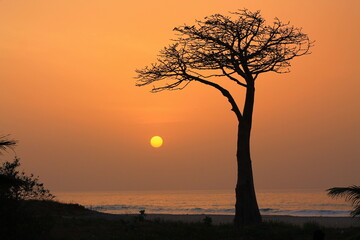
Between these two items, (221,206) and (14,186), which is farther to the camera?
(221,206)

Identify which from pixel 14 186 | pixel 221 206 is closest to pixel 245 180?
pixel 14 186

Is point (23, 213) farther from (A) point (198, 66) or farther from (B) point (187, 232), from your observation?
(A) point (198, 66)

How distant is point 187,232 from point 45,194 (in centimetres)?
1038

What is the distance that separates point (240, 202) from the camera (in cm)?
2833

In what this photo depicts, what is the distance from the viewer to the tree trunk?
1104 inches

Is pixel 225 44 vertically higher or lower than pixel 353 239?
higher

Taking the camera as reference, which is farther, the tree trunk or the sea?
the sea

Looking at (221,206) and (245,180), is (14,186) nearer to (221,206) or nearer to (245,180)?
(245,180)

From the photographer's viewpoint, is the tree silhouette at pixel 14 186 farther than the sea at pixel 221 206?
No

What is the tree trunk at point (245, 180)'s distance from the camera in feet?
92.0

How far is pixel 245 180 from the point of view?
2839 centimetres

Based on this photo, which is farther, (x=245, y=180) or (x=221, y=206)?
(x=221, y=206)

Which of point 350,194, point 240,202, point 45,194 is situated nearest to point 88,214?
point 45,194

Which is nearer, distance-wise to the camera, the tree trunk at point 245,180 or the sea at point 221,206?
the tree trunk at point 245,180
